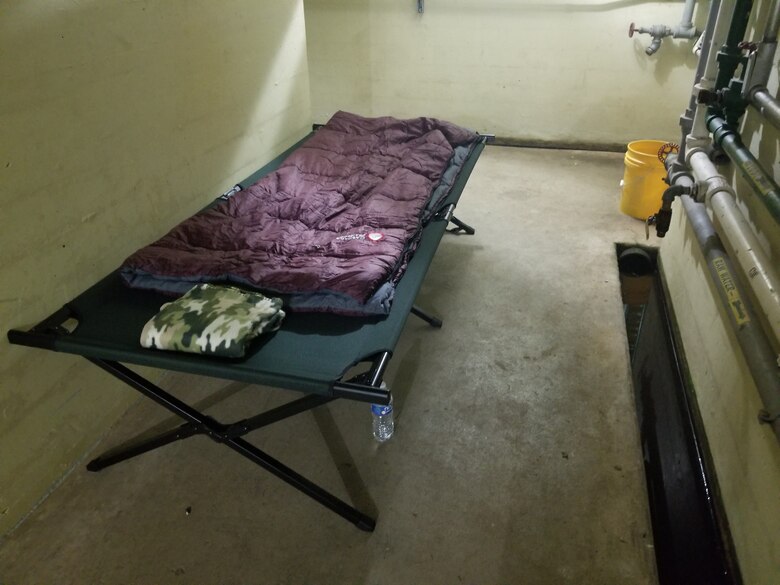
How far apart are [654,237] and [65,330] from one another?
102 inches

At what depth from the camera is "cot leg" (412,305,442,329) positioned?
2062 millimetres

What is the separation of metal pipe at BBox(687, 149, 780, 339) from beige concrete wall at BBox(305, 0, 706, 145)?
7.17 ft

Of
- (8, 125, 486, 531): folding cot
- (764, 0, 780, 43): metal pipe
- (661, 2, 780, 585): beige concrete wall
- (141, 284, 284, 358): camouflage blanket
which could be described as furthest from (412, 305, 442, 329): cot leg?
(764, 0, 780, 43): metal pipe

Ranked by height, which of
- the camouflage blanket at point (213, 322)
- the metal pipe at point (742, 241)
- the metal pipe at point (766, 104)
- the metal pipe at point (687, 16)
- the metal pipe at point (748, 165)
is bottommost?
the camouflage blanket at point (213, 322)

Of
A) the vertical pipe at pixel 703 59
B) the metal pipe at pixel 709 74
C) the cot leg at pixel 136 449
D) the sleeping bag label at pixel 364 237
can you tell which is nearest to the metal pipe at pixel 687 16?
the vertical pipe at pixel 703 59

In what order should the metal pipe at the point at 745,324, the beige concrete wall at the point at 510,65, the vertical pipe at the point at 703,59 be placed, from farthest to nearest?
the beige concrete wall at the point at 510,65 < the vertical pipe at the point at 703,59 < the metal pipe at the point at 745,324

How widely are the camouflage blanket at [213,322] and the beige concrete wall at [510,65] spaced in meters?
3.18

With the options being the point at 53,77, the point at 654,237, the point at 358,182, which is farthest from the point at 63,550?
the point at 654,237

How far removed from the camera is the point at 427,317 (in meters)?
2.07

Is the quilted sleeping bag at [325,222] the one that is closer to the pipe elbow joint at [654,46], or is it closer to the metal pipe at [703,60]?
the metal pipe at [703,60]

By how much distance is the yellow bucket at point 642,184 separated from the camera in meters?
2.73

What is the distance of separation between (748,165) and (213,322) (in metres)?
1.40

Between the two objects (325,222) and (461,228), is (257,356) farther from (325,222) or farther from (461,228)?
(461,228)

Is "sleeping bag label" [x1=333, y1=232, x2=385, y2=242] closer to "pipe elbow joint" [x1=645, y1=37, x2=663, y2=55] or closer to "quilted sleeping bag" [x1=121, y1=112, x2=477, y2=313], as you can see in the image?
"quilted sleeping bag" [x1=121, y1=112, x2=477, y2=313]
